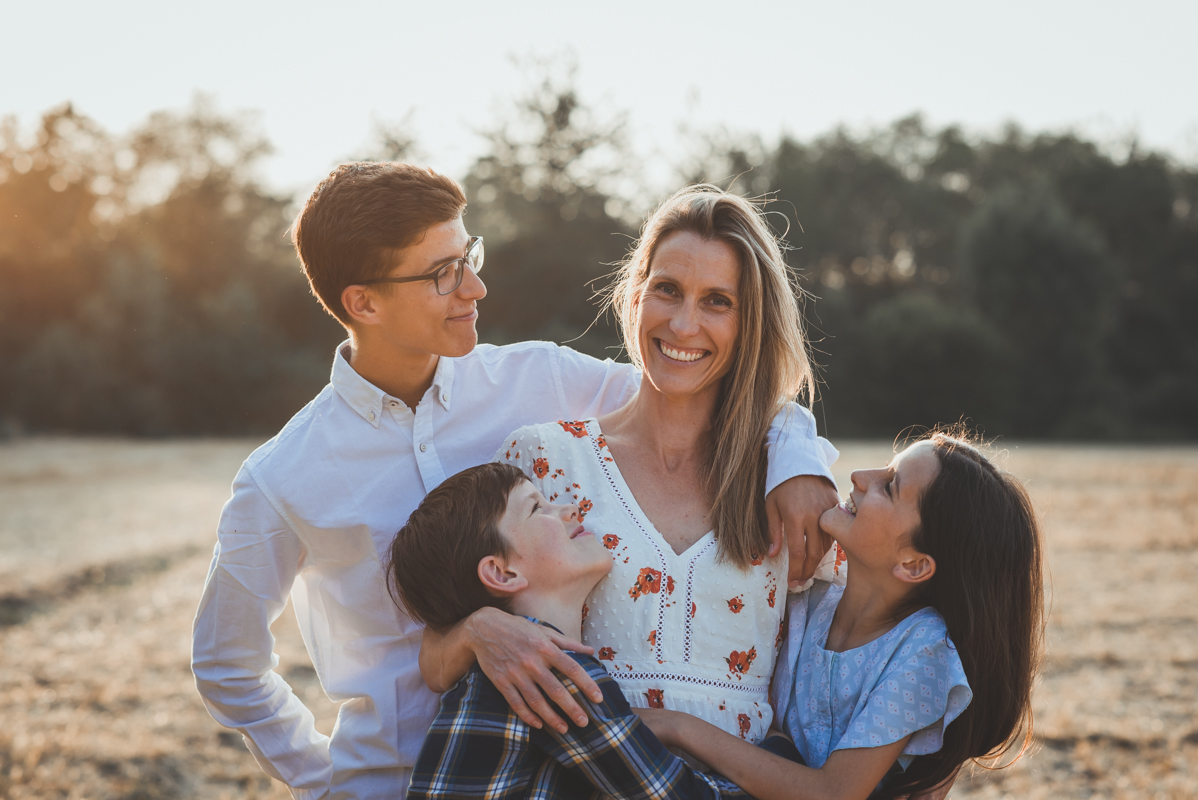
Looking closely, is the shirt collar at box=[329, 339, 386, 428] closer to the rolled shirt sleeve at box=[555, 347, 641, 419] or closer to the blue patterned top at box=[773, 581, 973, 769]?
the rolled shirt sleeve at box=[555, 347, 641, 419]

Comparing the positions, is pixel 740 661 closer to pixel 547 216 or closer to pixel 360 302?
pixel 360 302

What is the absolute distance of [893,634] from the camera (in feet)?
8.31

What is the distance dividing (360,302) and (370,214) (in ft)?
0.92

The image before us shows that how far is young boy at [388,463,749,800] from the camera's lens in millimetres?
2246

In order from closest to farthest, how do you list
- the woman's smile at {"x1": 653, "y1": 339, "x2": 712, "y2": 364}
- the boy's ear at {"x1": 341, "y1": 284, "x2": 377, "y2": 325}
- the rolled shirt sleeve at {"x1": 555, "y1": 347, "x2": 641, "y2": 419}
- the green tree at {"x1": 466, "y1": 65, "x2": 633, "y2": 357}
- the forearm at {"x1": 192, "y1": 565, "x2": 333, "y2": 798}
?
the woman's smile at {"x1": 653, "y1": 339, "x2": 712, "y2": 364} < the forearm at {"x1": 192, "y1": 565, "x2": 333, "y2": 798} < the boy's ear at {"x1": 341, "y1": 284, "x2": 377, "y2": 325} < the rolled shirt sleeve at {"x1": 555, "y1": 347, "x2": 641, "y2": 419} < the green tree at {"x1": 466, "y1": 65, "x2": 633, "y2": 357}

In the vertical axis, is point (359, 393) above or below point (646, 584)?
above

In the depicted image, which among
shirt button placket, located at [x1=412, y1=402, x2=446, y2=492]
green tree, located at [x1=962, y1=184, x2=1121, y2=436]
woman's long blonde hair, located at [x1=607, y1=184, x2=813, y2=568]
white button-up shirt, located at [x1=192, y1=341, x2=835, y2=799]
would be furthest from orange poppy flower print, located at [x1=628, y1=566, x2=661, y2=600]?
green tree, located at [x1=962, y1=184, x2=1121, y2=436]

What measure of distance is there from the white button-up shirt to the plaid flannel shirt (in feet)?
2.12

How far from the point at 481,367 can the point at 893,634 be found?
1577 mm

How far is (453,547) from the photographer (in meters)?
2.57

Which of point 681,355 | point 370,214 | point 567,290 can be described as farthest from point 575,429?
point 567,290

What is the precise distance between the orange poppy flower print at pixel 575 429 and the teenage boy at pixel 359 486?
0.35 m

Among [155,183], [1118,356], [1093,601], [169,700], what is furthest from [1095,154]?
[169,700]

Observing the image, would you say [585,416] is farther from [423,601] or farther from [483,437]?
[423,601]
